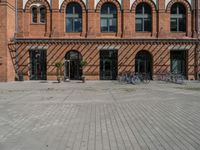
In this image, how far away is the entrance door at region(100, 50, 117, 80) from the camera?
35000 millimetres

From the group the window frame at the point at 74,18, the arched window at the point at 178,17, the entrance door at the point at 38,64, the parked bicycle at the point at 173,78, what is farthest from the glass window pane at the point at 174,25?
the entrance door at the point at 38,64

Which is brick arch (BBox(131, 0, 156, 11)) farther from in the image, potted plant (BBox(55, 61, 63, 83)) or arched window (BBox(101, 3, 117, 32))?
potted plant (BBox(55, 61, 63, 83))

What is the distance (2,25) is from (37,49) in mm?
4749

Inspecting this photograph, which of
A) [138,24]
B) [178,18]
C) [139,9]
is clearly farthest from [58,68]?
[178,18]

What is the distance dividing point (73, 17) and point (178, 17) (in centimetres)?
1136

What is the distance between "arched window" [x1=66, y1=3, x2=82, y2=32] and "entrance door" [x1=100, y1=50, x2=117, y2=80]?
3814mm

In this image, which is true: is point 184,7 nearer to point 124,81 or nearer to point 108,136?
point 124,81

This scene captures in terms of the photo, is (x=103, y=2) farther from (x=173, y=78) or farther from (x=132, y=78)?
(x=173, y=78)

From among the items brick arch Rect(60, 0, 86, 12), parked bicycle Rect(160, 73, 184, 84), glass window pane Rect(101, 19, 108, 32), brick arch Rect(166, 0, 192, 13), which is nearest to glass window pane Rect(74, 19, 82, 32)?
brick arch Rect(60, 0, 86, 12)

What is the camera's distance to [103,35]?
1375 inches

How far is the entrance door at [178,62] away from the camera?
35312 mm

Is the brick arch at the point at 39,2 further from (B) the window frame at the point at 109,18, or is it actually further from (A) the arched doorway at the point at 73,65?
(B) the window frame at the point at 109,18

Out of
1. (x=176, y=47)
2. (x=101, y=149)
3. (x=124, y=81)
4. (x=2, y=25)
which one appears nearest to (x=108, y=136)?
(x=101, y=149)

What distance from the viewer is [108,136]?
7945 millimetres
